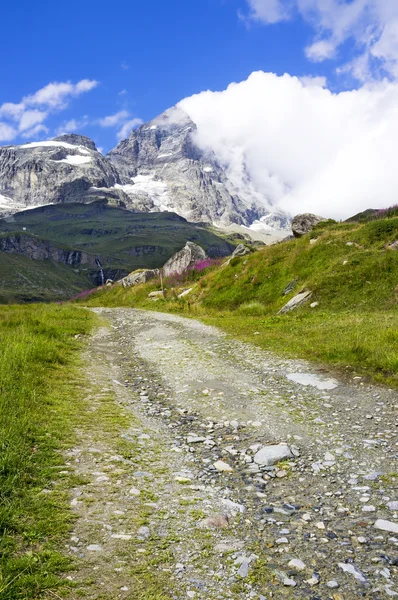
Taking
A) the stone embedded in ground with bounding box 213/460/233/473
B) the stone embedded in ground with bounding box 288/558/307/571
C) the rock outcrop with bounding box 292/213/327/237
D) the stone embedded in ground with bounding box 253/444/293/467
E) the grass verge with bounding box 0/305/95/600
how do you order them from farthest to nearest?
the rock outcrop with bounding box 292/213/327/237 < the stone embedded in ground with bounding box 253/444/293/467 < the stone embedded in ground with bounding box 213/460/233/473 < the stone embedded in ground with bounding box 288/558/307/571 < the grass verge with bounding box 0/305/95/600

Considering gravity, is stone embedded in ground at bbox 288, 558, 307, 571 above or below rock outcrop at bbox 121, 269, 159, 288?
below

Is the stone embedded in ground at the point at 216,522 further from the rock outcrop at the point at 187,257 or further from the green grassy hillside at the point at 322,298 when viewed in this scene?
the rock outcrop at the point at 187,257

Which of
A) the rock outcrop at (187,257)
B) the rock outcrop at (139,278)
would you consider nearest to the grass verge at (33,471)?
the rock outcrop at (139,278)

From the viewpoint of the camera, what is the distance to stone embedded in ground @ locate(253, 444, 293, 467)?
7117 millimetres

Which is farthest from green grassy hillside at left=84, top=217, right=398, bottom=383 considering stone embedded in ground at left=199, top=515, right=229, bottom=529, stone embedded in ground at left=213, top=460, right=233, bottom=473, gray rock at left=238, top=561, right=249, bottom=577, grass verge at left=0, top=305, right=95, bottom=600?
grass verge at left=0, top=305, right=95, bottom=600

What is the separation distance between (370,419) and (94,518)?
6.63 meters

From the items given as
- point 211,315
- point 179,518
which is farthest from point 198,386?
point 211,315

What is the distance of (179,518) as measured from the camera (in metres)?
5.23

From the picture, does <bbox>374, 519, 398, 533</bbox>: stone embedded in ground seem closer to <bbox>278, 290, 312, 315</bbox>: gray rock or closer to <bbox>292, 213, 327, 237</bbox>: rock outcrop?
<bbox>278, 290, 312, 315</bbox>: gray rock

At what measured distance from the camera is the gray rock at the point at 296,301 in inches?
985

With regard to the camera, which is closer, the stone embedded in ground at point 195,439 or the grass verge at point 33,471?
the grass verge at point 33,471

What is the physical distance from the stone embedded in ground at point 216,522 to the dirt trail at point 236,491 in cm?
2

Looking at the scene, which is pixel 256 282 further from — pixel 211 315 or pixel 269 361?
pixel 269 361

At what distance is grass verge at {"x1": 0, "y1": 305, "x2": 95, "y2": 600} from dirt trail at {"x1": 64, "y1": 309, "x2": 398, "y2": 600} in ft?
0.97
